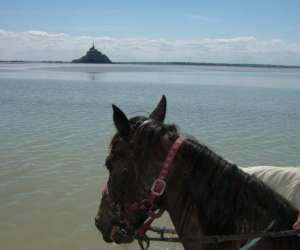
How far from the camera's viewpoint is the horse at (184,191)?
2.65 metres

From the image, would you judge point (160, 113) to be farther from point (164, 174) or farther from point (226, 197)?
point (226, 197)

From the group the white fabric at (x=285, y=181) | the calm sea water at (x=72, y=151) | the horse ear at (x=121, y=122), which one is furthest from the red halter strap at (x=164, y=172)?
the white fabric at (x=285, y=181)

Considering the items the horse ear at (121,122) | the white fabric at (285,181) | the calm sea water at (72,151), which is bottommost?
the calm sea water at (72,151)

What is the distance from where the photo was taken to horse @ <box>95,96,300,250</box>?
2.65m

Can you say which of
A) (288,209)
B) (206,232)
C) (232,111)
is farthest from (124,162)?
(232,111)

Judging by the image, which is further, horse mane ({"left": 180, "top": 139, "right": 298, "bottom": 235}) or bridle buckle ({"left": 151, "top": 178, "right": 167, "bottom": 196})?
bridle buckle ({"left": 151, "top": 178, "right": 167, "bottom": 196})

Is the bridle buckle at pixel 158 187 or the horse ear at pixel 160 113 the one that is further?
the horse ear at pixel 160 113

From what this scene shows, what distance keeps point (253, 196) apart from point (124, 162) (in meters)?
0.82

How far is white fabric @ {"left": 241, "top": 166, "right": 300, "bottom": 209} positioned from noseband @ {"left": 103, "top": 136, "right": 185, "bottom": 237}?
7.30ft

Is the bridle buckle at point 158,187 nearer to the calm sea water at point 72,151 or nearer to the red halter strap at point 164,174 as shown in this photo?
the red halter strap at point 164,174

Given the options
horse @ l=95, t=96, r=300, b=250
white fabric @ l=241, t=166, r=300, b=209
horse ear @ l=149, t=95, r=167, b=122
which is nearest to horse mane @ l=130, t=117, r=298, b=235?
horse @ l=95, t=96, r=300, b=250

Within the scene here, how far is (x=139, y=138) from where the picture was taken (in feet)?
9.23

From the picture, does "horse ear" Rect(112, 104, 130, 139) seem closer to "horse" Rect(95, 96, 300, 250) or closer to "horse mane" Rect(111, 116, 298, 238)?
"horse" Rect(95, 96, 300, 250)

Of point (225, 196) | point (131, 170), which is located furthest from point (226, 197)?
point (131, 170)
